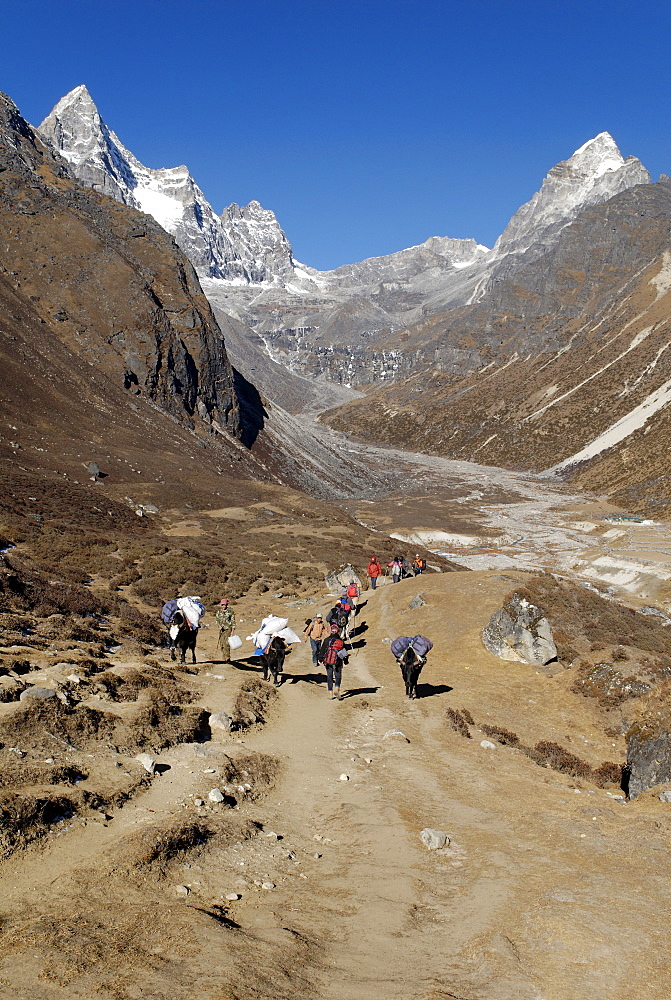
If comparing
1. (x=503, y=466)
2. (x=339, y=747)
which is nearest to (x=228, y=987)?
(x=339, y=747)

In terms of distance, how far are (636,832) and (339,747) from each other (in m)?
6.39

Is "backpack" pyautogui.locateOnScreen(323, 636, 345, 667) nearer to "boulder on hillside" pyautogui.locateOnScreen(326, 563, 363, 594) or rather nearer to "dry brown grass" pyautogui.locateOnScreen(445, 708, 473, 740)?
"dry brown grass" pyautogui.locateOnScreen(445, 708, 473, 740)

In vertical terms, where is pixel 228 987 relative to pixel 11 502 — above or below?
below

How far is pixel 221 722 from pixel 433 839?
5.65m

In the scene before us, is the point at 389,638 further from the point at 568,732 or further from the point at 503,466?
the point at 503,466

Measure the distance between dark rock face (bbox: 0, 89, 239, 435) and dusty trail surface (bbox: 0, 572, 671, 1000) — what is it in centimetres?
8327

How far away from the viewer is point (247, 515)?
57.1m

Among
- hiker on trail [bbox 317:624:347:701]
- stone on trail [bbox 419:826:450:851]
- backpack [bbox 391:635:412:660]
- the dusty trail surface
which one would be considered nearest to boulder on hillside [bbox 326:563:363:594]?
backpack [bbox 391:635:412:660]

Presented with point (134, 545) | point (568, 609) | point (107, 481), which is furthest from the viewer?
point (107, 481)

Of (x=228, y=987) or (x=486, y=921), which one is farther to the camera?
(x=486, y=921)

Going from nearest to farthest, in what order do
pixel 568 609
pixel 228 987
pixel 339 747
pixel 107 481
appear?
pixel 228 987 → pixel 339 747 → pixel 568 609 → pixel 107 481

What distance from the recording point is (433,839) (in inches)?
397

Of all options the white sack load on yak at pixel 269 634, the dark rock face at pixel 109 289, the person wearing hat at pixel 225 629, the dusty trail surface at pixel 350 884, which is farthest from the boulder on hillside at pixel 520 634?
the dark rock face at pixel 109 289

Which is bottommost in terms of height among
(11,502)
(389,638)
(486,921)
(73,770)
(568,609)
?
(486,921)
